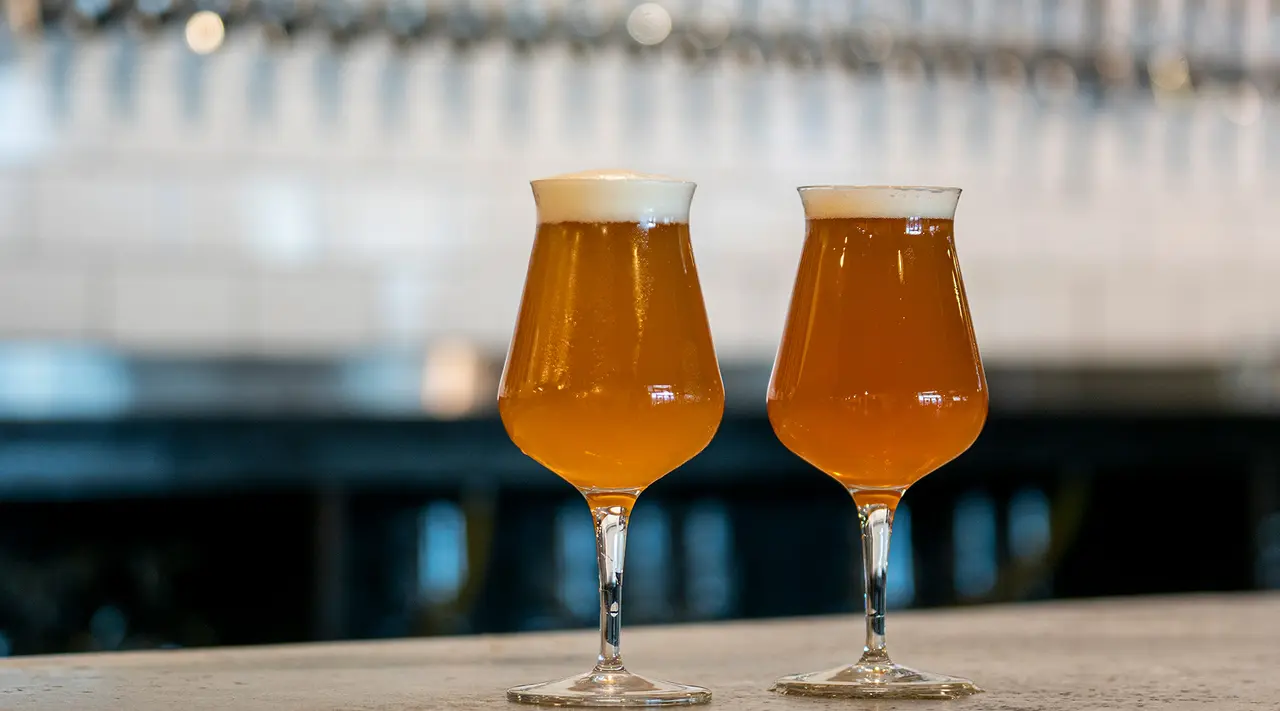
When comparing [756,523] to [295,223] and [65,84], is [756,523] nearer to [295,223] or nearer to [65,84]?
[295,223]

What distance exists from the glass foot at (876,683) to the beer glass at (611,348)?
11 cm

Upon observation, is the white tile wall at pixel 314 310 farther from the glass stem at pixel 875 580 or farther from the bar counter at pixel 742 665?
the glass stem at pixel 875 580

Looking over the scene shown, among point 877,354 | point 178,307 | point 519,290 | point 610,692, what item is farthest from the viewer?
point 519,290

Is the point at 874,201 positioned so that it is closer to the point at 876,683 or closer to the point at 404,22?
the point at 876,683

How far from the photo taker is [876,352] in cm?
104

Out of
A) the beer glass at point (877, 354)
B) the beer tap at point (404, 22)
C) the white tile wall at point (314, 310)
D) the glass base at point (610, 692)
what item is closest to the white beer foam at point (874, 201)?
the beer glass at point (877, 354)

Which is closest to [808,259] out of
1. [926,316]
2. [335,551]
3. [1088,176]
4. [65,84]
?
[926,316]

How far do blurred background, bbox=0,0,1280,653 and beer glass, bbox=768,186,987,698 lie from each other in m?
1.33

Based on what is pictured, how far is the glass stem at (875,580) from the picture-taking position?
997 millimetres

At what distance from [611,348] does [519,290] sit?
6.87ft

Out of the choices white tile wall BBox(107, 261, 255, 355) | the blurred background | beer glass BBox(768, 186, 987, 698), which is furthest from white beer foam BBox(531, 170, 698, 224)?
white tile wall BBox(107, 261, 255, 355)

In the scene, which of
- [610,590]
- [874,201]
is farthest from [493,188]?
[610,590]

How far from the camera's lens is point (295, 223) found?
2.99 meters

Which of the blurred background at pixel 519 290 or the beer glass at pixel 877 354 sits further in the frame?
the blurred background at pixel 519 290
